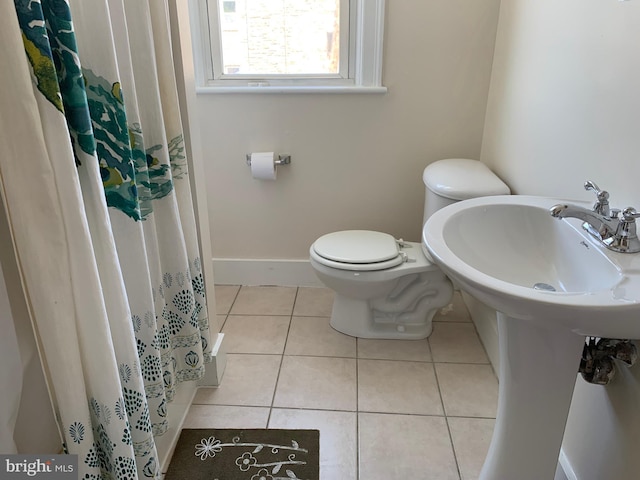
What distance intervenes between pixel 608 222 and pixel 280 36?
1.74 m

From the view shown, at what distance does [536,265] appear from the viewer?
1.22 metres

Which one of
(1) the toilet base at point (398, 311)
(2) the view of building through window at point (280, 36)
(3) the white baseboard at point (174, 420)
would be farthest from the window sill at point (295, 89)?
(3) the white baseboard at point (174, 420)

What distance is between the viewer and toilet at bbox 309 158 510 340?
195 cm

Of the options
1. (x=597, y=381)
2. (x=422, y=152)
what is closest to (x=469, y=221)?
(x=597, y=381)

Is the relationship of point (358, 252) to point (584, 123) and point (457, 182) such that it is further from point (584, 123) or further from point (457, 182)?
point (584, 123)

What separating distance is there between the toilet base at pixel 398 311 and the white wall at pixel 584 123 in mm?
562

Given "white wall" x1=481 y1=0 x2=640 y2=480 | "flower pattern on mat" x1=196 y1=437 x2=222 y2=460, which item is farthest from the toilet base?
"flower pattern on mat" x1=196 y1=437 x2=222 y2=460

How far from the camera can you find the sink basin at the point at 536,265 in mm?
803

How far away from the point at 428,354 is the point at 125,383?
4.58ft

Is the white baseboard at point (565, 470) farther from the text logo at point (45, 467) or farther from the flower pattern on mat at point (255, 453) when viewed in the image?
the text logo at point (45, 467)

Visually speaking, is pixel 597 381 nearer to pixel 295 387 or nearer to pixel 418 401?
pixel 418 401

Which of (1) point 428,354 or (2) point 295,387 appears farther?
(1) point 428,354

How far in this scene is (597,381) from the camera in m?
1.14

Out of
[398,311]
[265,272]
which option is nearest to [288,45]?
[265,272]
